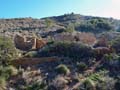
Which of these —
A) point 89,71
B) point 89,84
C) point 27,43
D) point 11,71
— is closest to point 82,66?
point 89,71

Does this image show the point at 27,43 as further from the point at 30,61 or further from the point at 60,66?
the point at 60,66

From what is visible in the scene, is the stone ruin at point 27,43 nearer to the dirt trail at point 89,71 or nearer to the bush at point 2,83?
the dirt trail at point 89,71

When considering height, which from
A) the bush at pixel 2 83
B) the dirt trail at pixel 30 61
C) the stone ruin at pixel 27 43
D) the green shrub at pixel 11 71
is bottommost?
the bush at pixel 2 83

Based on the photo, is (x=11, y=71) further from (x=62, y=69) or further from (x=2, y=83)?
(x=62, y=69)

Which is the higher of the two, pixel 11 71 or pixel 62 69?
pixel 62 69

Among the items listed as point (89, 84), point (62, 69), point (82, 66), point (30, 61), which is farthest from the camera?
point (30, 61)

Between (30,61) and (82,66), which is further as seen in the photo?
(30,61)

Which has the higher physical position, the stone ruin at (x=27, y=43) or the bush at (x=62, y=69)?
the stone ruin at (x=27, y=43)

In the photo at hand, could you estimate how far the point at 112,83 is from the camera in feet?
82.7

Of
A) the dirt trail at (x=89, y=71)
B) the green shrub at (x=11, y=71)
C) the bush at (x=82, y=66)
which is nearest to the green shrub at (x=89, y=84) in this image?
the dirt trail at (x=89, y=71)

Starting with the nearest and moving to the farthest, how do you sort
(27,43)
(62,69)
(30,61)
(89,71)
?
(62,69)
(89,71)
(30,61)
(27,43)

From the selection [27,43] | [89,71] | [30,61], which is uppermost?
[27,43]

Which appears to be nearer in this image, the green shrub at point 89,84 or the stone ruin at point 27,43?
the green shrub at point 89,84

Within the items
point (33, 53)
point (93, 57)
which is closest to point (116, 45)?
point (93, 57)
